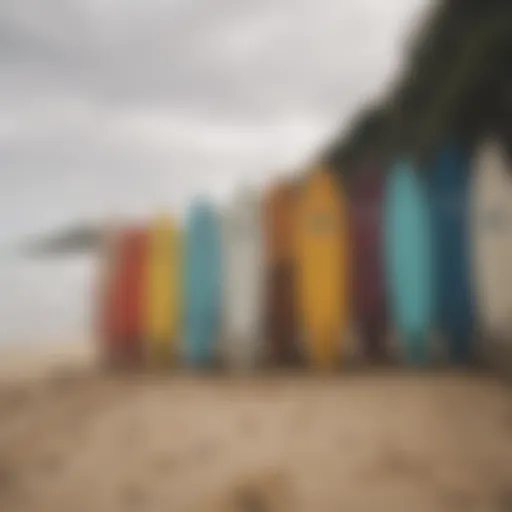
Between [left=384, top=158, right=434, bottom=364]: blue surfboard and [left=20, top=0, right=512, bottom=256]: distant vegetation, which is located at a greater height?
[left=20, top=0, right=512, bottom=256]: distant vegetation

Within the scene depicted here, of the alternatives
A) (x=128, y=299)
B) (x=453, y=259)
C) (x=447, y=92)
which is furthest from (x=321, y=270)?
(x=447, y=92)

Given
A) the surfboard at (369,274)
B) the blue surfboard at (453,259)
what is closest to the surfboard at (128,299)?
the surfboard at (369,274)

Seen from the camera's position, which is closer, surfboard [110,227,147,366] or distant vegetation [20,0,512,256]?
surfboard [110,227,147,366]

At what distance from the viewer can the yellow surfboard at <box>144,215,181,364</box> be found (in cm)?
156

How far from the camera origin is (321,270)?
4.89 ft

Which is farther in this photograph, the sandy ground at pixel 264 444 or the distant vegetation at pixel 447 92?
the distant vegetation at pixel 447 92

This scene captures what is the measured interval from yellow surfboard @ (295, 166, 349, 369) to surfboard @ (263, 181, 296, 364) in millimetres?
21

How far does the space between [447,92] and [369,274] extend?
29.8 inches

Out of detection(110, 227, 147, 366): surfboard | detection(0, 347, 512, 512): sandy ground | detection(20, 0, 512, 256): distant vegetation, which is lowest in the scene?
detection(0, 347, 512, 512): sandy ground

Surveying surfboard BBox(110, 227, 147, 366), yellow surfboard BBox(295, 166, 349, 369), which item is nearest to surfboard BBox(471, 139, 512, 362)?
yellow surfboard BBox(295, 166, 349, 369)

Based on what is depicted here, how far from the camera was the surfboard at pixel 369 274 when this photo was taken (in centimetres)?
147

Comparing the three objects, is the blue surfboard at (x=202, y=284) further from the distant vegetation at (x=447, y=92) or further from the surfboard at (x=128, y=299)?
the distant vegetation at (x=447, y=92)

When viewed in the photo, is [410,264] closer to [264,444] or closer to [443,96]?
[264,444]

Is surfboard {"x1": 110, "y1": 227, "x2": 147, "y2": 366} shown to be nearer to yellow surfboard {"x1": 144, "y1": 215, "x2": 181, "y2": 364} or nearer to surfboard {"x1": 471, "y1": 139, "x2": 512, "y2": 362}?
yellow surfboard {"x1": 144, "y1": 215, "x2": 181, "y2": 364}
